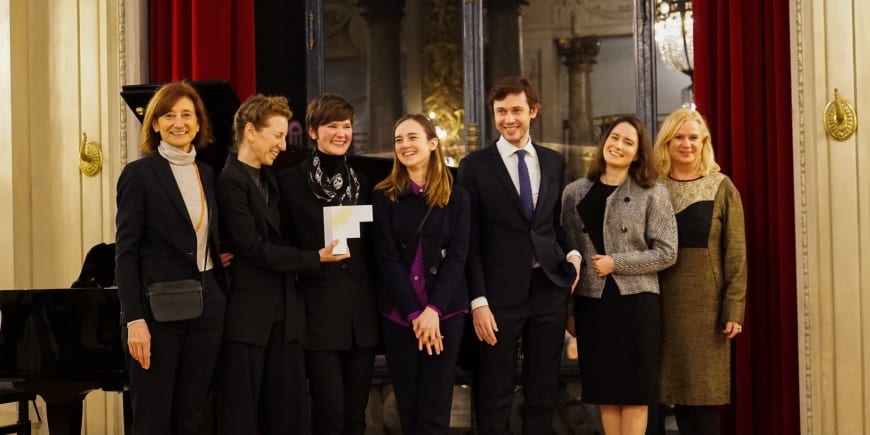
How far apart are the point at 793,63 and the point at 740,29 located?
0.29 m

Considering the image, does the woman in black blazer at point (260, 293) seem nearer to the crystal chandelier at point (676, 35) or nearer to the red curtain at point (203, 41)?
the red curtain at point (203, 41)

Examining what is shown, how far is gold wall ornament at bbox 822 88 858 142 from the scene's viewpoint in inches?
159

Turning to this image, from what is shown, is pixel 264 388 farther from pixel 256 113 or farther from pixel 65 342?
pixel 256 113

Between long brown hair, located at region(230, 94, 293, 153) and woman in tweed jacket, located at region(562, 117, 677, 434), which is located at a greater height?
long brown hair, located at region(230, 94, 293, 153)

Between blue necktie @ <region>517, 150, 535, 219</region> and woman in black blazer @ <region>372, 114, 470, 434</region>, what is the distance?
0.85 ft

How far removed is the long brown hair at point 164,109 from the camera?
10.1 feet

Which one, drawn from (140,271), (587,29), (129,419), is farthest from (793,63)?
(129,419)

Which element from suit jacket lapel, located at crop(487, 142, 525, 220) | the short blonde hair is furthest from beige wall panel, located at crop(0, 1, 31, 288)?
the short blonde hair

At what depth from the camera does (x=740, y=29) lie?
14.1 ft

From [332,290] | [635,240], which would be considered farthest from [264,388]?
[635,240]

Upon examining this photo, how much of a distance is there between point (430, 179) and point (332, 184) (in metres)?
0.35

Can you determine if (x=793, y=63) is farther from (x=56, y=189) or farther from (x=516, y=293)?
(x=56, y=189)

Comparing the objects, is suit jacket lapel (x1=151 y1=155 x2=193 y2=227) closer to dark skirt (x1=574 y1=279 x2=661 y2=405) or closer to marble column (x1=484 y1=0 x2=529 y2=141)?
dark skirt (x1=574 y1=279 x2=661 y2=405)

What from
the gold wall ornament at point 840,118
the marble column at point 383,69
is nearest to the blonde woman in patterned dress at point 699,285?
the gold wall ornament at point 840,118
